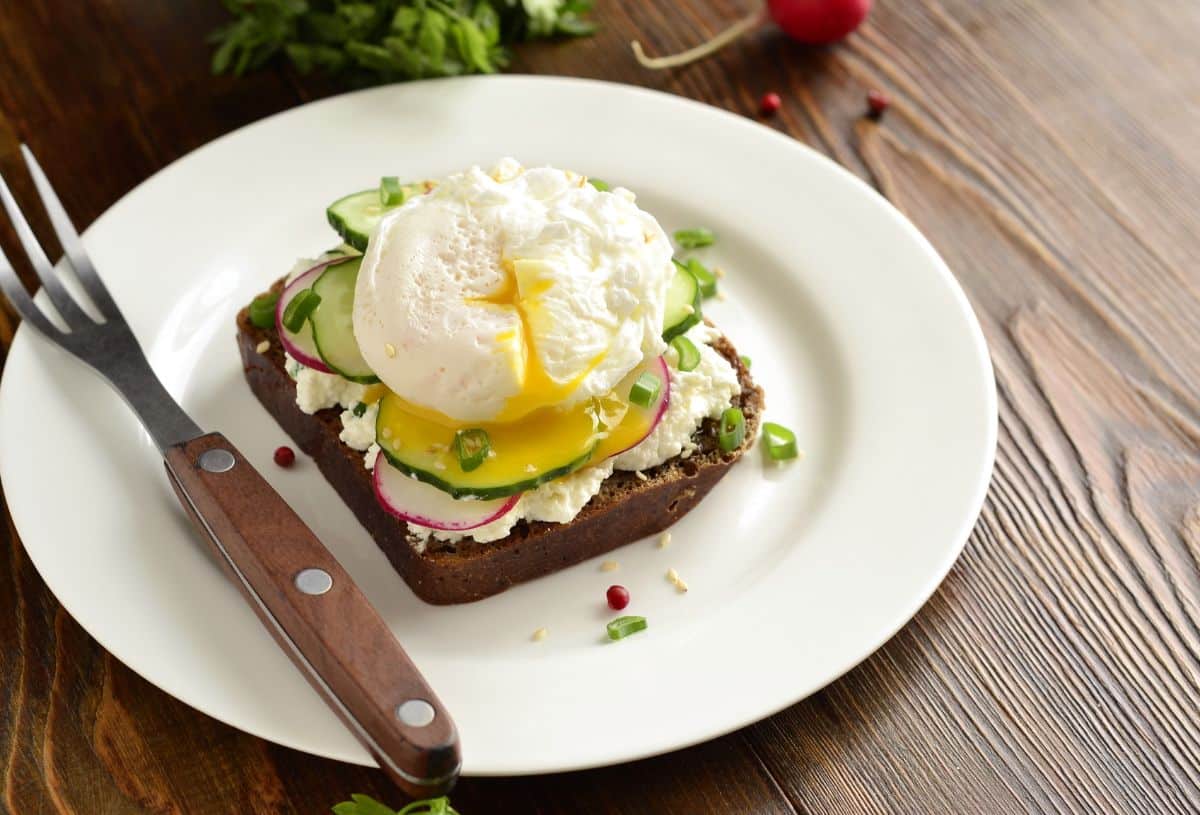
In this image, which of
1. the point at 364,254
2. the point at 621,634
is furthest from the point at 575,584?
the point at 364,254

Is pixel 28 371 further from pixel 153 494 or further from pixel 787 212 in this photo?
pixel 787 212

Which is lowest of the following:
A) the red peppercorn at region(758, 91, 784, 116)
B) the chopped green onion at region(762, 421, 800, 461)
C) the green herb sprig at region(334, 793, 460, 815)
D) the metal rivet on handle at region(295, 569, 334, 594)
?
the green herb sprig at region(334, 793, 460, 815)

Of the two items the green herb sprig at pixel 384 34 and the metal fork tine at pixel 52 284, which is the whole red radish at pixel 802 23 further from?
the metal fork tine at pixel 52 284

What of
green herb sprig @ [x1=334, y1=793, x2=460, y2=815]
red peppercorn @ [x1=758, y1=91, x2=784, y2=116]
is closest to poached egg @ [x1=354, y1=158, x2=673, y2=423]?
green herb sprig @ [x1=334, y1=793, x2=460, y2=815]

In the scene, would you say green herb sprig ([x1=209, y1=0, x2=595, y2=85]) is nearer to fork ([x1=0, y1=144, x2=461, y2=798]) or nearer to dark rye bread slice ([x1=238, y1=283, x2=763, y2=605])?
dark rye bread slice ([x1=238, y1=283, x2=763, y2=605])

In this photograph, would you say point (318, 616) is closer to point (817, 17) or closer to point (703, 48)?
point (703, 48)

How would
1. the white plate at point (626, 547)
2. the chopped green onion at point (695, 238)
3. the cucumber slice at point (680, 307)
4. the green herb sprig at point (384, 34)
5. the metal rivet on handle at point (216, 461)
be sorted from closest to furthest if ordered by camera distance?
the white plate at point (626, 547) < the metal rivet on handle at point (216, 461) < the cucumber slice at point (680, 307) < the chopped green onion at point (695, 238) < the green herb sprig at point (384, 34)

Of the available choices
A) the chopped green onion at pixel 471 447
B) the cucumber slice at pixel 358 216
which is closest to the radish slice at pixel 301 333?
the cucumber slice at pixel 358 216
